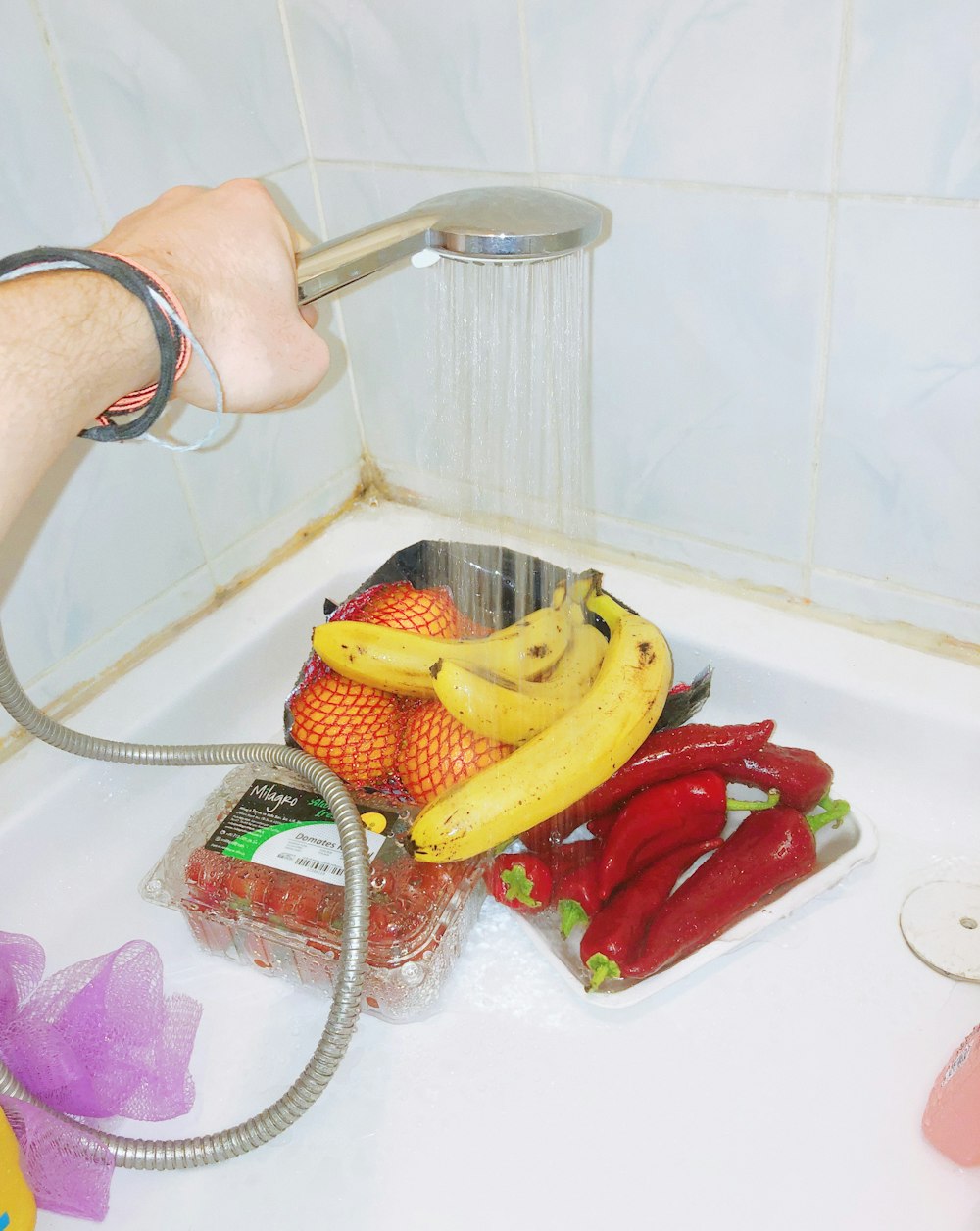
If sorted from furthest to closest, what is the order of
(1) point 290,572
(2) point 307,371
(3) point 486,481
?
(1) point 290,572
(3) point 486,481
(2) point 307,371

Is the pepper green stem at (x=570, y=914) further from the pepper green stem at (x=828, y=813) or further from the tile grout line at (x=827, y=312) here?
the tile grout line at (x=827, y=312)

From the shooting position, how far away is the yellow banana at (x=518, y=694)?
71 centimetres

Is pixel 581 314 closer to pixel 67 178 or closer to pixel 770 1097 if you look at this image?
pixel 67 178

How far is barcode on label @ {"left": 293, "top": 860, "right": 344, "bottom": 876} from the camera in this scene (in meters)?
0.67

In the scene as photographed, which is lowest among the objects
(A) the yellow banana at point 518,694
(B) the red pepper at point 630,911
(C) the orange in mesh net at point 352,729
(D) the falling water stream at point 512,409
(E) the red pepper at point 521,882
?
(B) the red pepper at point 630,911

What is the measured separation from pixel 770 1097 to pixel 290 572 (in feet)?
2.02

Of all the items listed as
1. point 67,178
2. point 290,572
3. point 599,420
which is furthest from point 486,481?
point 67,178

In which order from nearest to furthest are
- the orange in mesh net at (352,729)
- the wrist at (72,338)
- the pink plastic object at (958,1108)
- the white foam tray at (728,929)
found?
1. the wrist at (72,338)
2. the pink plastic object at (958,1108)
3. the white foam tray at (728,929)
4. the orange in mesh net at (352,729)

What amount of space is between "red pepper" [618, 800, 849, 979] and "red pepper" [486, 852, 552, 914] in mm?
74

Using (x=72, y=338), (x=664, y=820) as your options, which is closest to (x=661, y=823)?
(x=664, y=820)

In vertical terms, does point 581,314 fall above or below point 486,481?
above

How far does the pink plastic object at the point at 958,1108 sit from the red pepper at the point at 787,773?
0.63 ft

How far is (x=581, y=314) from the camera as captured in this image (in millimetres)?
764

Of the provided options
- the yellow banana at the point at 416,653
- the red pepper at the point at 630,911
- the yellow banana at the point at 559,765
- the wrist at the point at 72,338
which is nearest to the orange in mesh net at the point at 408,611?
the yellow banana at the point at 416,653
